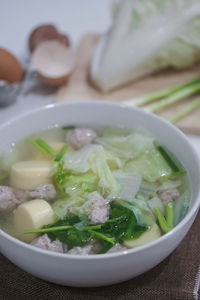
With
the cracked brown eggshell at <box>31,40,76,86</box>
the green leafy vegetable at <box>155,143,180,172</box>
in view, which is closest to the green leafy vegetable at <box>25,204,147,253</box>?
the green leafy vegetable at <box>155,143,180,172</box>

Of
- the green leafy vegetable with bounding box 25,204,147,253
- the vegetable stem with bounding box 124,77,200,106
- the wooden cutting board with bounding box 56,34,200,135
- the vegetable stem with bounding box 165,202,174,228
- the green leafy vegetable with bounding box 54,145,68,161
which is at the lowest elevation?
the wooden cutting board with bounding box 56,34,200,135

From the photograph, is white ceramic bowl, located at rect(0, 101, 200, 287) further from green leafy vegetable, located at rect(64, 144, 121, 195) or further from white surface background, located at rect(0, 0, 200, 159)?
white surface background, located at rect(0, 0, 200, 159)

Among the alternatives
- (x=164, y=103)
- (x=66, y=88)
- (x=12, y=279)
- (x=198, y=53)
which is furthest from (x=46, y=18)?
(x=12, y=279)

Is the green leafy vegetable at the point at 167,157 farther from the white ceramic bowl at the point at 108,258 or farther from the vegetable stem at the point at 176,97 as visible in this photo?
the vegetable stem at the point at 176,97

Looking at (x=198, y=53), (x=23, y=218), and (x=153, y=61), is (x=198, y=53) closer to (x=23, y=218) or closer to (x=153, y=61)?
(x=153, y=61)

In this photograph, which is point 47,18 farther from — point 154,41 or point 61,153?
point 61,153

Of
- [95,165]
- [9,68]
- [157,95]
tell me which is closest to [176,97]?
[157,95]
